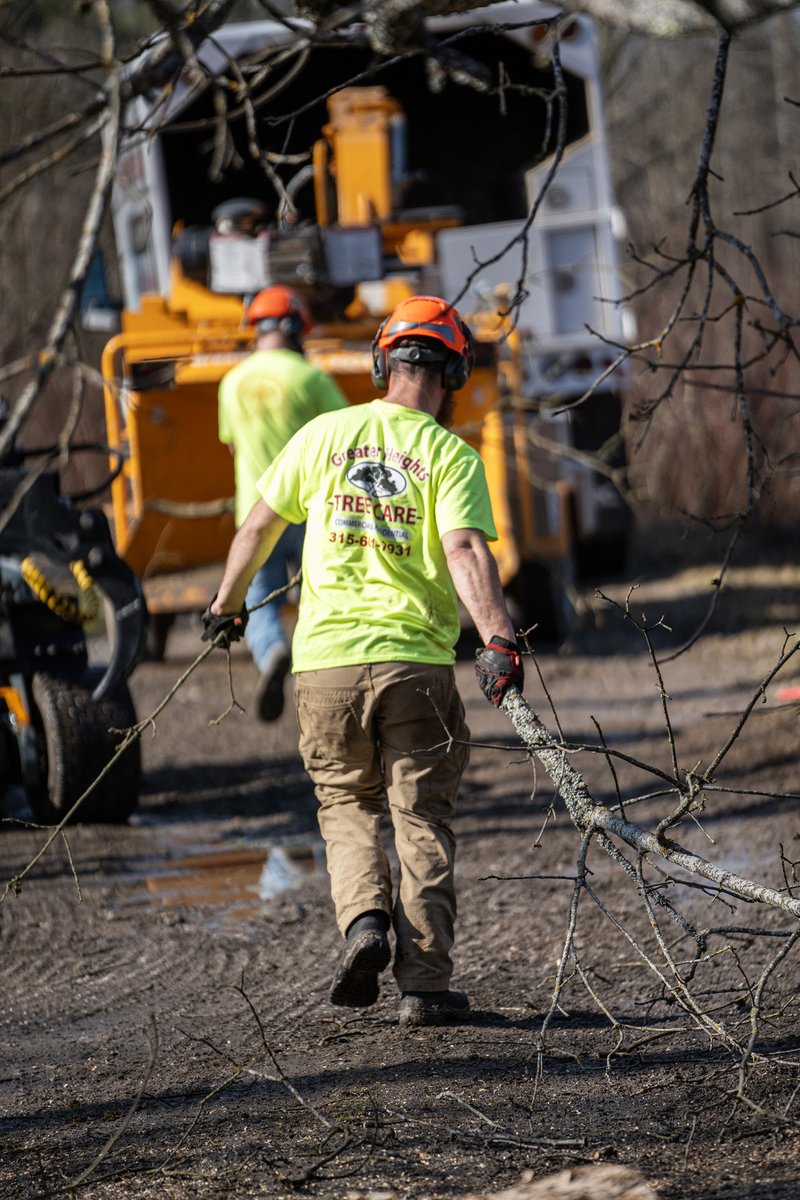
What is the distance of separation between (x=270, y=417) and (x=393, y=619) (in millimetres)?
2985

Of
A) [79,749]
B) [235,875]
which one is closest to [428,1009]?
[235,875]

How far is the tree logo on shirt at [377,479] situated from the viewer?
13.4 feet

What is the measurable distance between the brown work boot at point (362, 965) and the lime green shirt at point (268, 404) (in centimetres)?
320

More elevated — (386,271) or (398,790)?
(386,271)

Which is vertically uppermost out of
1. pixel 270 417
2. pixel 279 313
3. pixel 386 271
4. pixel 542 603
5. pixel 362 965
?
pixel 386 271

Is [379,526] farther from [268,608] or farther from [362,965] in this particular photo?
[268,608]

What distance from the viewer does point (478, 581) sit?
12.8ft

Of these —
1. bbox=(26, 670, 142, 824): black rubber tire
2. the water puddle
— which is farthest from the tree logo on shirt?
bbox=(26, 670, 142, 824): black rubber tire

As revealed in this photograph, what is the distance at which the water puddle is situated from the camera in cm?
545

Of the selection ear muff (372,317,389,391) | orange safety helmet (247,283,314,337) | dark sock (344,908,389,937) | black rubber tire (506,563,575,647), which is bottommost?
dark sock (344,908,389,937)

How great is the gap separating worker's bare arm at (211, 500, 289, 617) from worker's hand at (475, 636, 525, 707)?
2.45ft

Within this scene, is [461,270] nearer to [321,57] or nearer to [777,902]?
[321,57]

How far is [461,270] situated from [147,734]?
12.3 ft

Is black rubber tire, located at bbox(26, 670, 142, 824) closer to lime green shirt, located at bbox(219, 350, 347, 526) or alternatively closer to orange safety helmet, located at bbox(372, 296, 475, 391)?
lime green shirt, located at bbox(219, 350, 347, 526)
